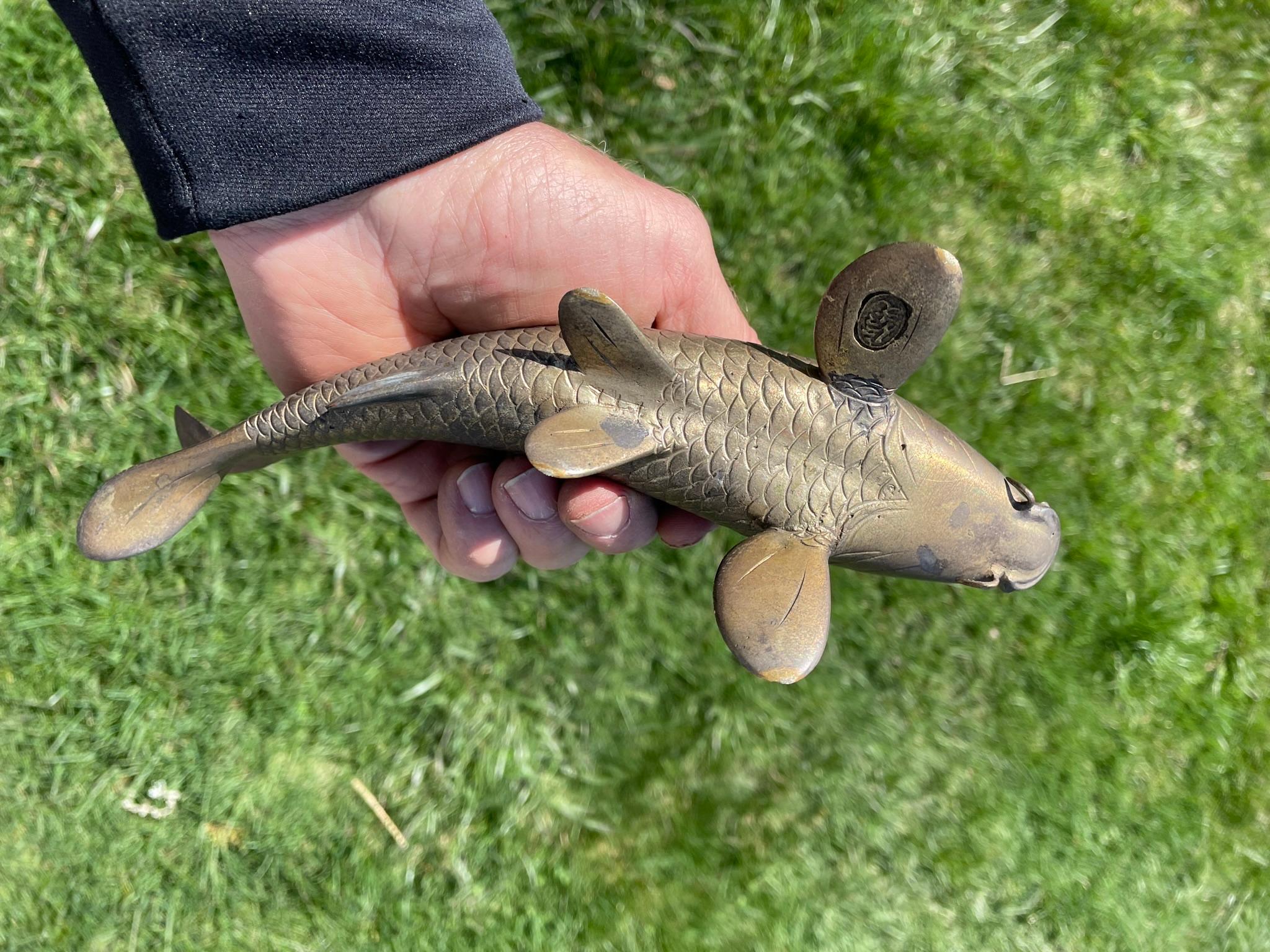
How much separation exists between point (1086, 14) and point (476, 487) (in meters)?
3.09

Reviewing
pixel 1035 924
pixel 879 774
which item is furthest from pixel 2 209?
pixel 1035 924

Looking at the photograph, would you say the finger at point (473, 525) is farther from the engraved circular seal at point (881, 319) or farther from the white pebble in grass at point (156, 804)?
the white pebble in grass at point (156, 804)

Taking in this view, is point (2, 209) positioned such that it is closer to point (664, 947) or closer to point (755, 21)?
point (755, 21)

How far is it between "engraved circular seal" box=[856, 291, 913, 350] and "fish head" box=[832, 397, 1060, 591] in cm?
20

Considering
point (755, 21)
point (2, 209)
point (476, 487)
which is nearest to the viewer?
point (476, 487)

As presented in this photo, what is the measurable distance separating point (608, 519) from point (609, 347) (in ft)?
1.69

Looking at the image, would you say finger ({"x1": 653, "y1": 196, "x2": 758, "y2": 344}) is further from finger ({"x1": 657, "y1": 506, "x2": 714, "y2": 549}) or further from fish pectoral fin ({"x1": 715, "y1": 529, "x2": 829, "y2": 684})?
fish pectoral fin ({"x1": 715, "y1": 529, "x2": 829, "y2": 684})

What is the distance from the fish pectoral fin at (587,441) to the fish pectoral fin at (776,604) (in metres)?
0.34

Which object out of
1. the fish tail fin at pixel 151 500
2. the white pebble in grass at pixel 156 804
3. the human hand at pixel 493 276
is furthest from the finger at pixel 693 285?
the white pebble in grass at pixel 156 804

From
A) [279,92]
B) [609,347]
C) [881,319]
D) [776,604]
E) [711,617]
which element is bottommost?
[711,617]

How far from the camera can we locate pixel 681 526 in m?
2.29

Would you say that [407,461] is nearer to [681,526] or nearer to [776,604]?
[681,526]

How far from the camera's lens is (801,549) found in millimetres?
1865

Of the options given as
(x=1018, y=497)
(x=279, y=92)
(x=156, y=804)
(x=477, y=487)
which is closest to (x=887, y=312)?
(x=1018, y=497)
